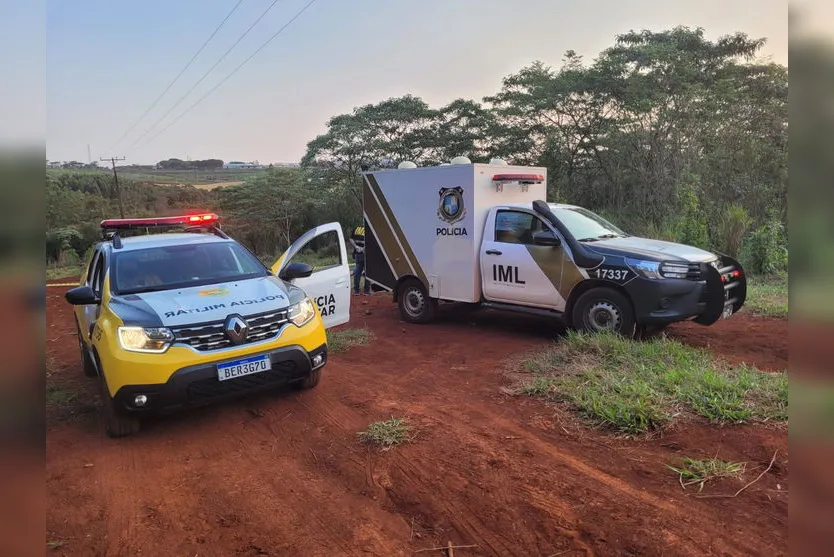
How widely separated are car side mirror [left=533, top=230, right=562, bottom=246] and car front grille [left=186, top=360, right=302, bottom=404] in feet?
11.9

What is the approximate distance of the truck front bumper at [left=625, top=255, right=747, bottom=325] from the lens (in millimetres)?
6156

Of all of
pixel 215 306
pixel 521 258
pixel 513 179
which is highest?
pixel 513 179

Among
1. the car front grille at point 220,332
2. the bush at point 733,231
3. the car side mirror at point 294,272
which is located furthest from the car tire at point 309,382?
the bush at point 733,231

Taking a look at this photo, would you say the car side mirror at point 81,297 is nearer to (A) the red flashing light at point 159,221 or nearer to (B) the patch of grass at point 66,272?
(A) the red flashing light at point 159,221

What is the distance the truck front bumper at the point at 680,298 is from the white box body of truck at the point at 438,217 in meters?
2.35

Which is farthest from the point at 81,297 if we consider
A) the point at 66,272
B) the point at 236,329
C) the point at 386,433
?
the point at 66,272

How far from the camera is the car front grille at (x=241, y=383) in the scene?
4.37 m

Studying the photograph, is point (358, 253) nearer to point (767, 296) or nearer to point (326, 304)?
point (326, 304)

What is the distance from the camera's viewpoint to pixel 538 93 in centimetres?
2030

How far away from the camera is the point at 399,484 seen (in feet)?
11.6

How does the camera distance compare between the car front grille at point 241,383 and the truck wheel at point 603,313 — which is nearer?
the car front grille at point 241,383

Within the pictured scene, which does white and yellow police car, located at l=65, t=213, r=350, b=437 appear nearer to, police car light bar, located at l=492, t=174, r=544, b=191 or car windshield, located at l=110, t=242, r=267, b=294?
car windshield, located at l=110, t=242, r=267, b=294

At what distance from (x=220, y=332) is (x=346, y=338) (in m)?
3.28
